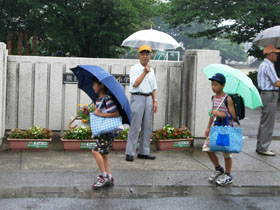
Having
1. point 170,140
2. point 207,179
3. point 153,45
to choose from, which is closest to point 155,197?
point 207,179

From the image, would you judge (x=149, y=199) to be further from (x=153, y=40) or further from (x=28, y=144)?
(x=153, y=40)

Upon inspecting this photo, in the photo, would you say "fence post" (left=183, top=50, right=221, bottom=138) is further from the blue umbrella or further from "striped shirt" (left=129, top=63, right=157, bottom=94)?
the blue umbrella

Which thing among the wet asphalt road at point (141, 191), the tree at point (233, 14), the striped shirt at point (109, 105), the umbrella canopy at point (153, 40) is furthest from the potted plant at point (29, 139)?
the tree at point (233, 14)

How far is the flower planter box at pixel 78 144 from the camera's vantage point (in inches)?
343

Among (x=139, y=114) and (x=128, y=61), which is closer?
(x=139, y=114)

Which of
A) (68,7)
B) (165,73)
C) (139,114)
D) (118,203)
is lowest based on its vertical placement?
(118,203)

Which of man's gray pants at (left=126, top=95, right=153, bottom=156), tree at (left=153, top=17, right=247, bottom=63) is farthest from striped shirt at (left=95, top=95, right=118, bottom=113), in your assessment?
tree at (left=153, top=17, right=247, bottom=63)

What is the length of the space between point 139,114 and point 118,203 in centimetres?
263

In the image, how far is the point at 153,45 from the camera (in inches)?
362

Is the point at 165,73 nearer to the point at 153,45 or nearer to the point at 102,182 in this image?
the point at 153,45

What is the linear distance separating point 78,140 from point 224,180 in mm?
2997

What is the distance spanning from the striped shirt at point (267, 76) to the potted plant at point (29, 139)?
3.95m

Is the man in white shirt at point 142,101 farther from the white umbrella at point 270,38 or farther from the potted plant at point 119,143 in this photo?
the white umbrella at point 270,38

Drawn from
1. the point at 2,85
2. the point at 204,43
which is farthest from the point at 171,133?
the point at 204,43
